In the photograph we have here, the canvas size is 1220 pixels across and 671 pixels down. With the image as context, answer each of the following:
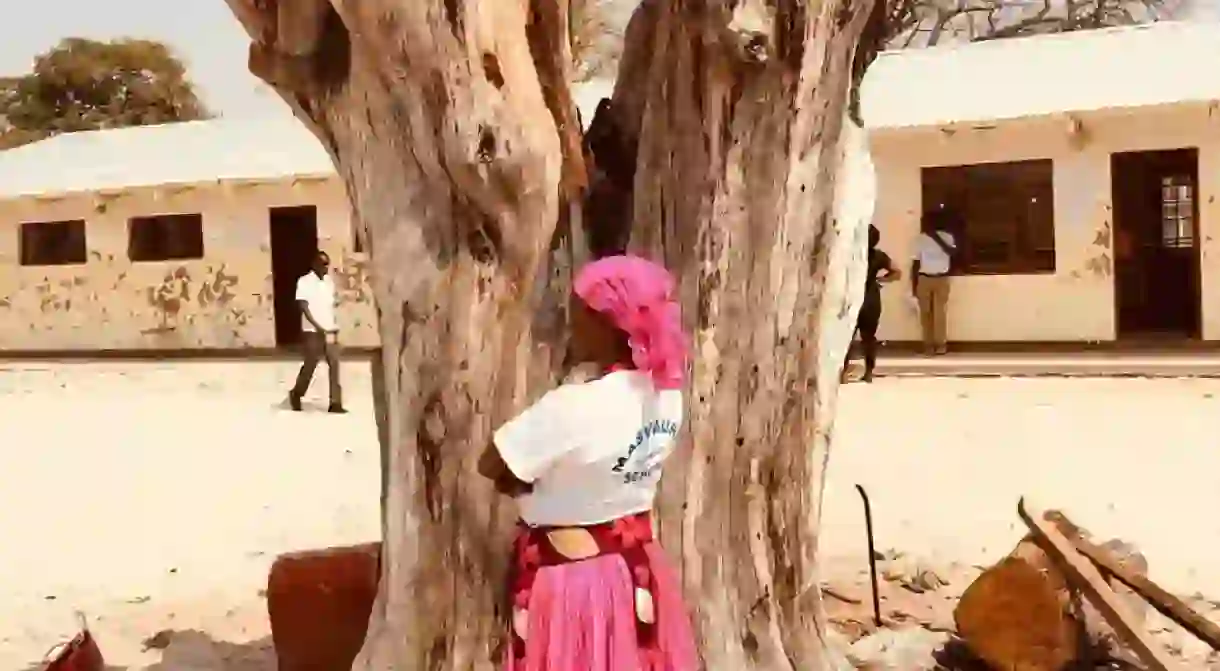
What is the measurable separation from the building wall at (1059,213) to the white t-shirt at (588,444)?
505 inches

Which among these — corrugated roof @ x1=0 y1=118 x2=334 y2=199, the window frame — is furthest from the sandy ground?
corrugated roof @ x1=0 y1=118 x2=334 y2=199

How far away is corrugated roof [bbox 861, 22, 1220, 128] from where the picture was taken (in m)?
15.1

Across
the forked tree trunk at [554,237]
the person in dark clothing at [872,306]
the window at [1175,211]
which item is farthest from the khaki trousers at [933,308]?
the forked tree trunk at [554,237]

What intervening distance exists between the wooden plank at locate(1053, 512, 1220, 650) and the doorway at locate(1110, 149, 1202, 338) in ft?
40.4

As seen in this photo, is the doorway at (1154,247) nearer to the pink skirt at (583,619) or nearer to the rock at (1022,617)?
the rock at (1022,617)

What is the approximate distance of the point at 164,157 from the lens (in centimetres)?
2112

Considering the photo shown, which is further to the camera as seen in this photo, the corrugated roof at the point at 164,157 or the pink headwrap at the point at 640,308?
the corrugated roof at the point at 164,157

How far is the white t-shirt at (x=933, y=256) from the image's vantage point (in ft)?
49.5

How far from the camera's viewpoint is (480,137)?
3.68 meters

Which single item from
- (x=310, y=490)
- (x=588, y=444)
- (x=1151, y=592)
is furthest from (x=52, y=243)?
(x=588, y=444)

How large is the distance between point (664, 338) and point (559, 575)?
552 mm

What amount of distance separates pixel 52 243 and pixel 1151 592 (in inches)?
733

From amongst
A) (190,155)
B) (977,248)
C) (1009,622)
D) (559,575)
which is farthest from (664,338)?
(190,155)

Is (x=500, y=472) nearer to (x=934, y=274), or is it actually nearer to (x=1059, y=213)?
(x=934, y=274)
